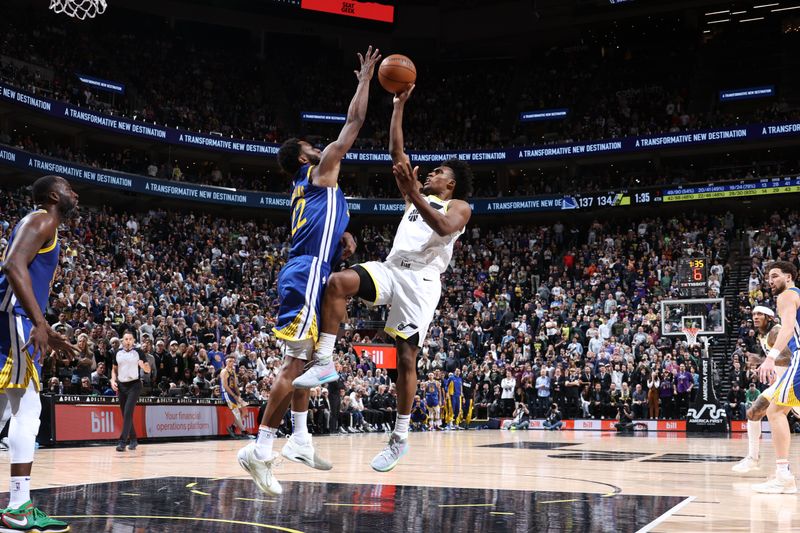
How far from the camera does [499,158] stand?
35250 millimetres

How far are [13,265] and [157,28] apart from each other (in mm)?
34141

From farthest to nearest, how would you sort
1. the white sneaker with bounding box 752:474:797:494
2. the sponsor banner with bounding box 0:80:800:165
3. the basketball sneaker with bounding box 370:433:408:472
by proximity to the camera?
1. the sponsor banner with bounding box 0:80:800:165
2. the white sneaker with bounding box 752:474:797:494
3. the basketball sneaker with bounding box 370:433:408:472

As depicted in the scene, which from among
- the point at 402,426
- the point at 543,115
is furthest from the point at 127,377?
the point at 543,115

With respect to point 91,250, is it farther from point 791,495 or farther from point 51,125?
point 791,495

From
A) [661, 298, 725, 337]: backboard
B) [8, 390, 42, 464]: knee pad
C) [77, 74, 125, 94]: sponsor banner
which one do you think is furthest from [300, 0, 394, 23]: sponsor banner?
[8, 390, 42, 464]: knee pad

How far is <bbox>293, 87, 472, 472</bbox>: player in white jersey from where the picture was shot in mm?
5883

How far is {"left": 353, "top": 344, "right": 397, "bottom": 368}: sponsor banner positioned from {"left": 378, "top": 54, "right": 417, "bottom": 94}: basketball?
16.7m

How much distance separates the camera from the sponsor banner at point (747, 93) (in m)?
33.9

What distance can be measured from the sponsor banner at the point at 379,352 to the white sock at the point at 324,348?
1673 centimetres

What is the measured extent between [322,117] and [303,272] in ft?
102

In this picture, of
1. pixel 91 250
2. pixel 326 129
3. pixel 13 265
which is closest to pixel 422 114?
→ pixel 326 129

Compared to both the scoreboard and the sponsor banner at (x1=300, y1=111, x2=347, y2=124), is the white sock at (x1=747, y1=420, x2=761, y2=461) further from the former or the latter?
the sponsor banner at (x1=300, y1=111, x2=347, y2=124)

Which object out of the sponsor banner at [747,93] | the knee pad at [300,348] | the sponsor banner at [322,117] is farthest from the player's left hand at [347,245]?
the sponsor banner at [747,93]

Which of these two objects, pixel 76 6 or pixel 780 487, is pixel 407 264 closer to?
pixel 780 487
